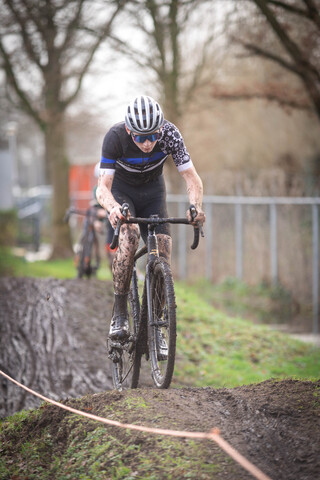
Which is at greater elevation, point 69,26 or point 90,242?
point 69,26

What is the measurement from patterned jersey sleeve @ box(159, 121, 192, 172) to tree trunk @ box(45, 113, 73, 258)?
46.2 feet

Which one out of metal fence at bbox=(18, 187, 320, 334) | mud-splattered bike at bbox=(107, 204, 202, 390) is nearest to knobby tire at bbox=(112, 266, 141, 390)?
mud-splattered bike at bbox=(107, 204, 202, 390)

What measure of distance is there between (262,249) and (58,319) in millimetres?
6915

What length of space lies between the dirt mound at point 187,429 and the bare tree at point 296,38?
754 cm

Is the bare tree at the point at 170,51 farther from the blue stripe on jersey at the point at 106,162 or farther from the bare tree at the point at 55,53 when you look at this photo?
→ the blue stripe on jersey at the point at 106,162

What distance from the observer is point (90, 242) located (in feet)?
39.4

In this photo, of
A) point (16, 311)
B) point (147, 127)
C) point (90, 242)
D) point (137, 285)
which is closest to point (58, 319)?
point (16, 311)

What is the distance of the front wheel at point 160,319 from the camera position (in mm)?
5179

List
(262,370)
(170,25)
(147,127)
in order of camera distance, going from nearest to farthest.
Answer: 1. (147,127)
2. (262,370)
3. (170,25)

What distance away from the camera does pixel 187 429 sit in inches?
177

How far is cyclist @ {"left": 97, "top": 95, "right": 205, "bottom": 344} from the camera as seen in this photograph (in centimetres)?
542

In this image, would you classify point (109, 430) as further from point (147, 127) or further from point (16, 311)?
point (16, 311)

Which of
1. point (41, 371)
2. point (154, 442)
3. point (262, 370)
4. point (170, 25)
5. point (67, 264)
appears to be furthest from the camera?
point (67, 264)

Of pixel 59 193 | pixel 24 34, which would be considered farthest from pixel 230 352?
pixel 24 34
